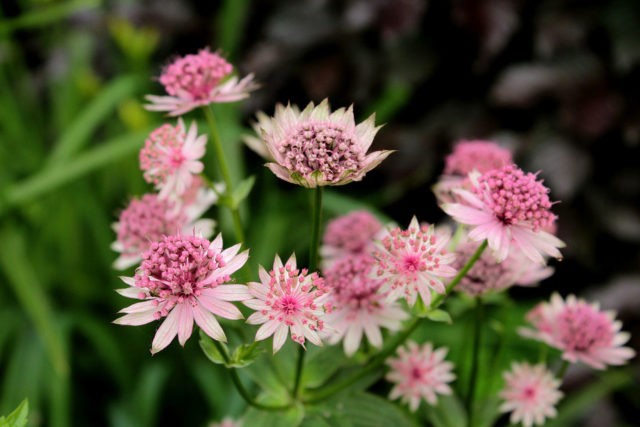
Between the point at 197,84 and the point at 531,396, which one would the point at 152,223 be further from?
the point at 531,396

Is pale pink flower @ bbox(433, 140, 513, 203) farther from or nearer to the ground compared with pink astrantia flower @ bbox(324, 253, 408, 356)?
farther from the ground

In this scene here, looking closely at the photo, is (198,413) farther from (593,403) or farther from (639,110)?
(639,110)

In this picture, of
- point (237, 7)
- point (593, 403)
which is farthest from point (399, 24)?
point (593, 403)

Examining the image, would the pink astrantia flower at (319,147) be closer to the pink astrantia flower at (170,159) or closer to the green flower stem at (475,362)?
the pink astrantia flower at (170,159)

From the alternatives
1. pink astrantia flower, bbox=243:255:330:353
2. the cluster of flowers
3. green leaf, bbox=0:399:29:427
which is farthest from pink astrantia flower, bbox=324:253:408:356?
green leaf, bbox=0:399:29:427

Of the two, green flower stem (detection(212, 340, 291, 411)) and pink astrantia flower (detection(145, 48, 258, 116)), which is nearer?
green flower stem (detection(212, 340, 291, 411))

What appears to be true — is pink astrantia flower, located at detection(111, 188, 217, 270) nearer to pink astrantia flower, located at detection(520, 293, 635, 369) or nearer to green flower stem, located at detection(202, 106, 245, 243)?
green flower stem, located at detection(202, 106, 245, 243)

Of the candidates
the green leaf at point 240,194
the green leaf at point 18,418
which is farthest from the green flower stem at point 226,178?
the green leaf at point 18,418

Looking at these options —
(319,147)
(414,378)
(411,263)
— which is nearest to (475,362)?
(414,378)
